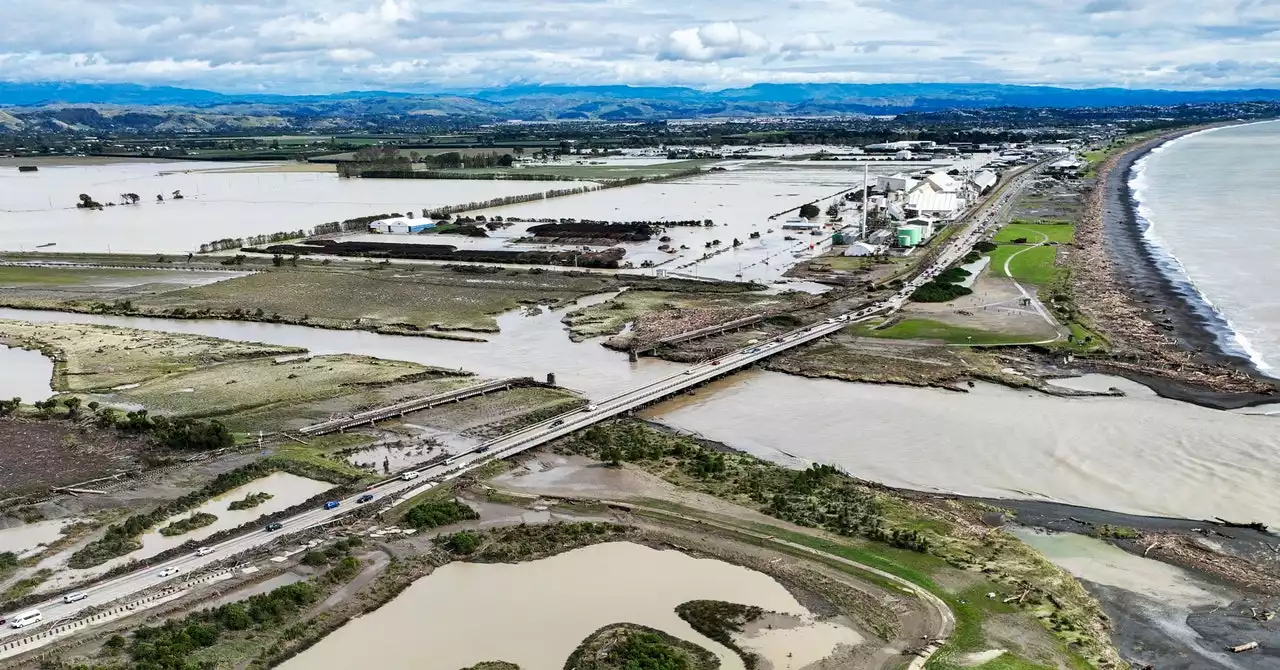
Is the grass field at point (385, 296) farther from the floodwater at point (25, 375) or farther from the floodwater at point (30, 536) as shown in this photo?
the floodwater at point (30, 536)

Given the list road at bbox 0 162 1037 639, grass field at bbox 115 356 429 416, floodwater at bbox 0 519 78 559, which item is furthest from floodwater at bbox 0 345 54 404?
road at bbox 0 162 1037 639

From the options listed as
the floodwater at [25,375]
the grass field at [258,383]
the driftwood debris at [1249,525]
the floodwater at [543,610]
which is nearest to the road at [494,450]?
the floodwater at [543,610]

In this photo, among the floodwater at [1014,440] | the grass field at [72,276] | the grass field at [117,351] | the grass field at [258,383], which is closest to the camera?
the floodwater at [1014,440]

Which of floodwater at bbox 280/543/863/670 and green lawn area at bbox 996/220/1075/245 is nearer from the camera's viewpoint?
floodwater at bbox 280/543/863/670

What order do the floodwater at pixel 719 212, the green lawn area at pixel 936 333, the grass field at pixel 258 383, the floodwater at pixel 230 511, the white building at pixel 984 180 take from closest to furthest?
the floodwater at pixel 230 511
the grass field at pixel 258 383
the green lawn area at pixel 936 333
the floodwater at pixel 719 212
the white building at pixel 984 180

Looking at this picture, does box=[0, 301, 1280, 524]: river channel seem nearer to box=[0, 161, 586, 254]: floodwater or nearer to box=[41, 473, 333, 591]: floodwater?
box=[41, 473, 333, 591]: floodwater

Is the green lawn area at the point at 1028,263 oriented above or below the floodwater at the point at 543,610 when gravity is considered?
above

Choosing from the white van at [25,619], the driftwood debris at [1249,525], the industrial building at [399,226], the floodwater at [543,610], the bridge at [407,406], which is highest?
the industrial building at [399,226]
